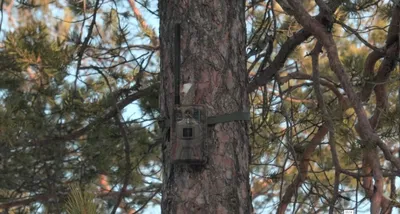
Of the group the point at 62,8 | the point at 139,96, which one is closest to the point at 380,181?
the point at 139,96

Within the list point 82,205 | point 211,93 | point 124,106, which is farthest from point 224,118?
point 124,106

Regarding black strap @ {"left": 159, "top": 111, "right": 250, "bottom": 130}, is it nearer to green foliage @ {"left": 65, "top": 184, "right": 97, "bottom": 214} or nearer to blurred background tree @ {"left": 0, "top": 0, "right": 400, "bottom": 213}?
green foliage @ {"left": 65, "top": 184, "right": 97, "bottom": 214}

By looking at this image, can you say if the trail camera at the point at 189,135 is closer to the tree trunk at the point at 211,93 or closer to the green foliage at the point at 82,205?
the tree trunk at the point at 211,93

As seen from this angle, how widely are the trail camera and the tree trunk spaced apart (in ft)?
0.07

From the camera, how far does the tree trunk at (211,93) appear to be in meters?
1.19

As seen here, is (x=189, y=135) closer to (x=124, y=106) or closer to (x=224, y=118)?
(x=224, y=118)

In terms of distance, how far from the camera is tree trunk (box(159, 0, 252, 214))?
1.19 meters

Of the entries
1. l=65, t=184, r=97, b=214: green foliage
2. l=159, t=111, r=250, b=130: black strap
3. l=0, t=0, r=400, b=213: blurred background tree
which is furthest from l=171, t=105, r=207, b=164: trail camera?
l=0, t=0, r=400, b=213: blurred background tree

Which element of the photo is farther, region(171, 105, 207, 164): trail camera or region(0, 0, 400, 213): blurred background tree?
region(0, 0, 400, 213): blurred background tree

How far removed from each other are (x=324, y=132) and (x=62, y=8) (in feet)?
6.55

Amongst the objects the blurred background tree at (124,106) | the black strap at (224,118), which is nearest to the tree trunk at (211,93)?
the black strap at (224,118)

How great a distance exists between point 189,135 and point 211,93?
0.38ft

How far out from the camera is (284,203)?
2385 millimetres

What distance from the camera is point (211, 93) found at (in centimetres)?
124
